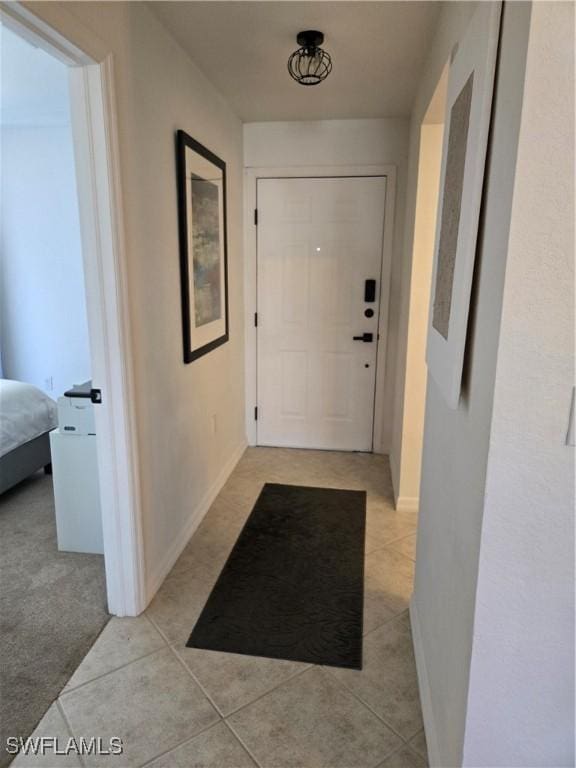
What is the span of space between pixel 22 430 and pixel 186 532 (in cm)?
129

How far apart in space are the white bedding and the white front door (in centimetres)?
153

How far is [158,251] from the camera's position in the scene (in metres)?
2.17

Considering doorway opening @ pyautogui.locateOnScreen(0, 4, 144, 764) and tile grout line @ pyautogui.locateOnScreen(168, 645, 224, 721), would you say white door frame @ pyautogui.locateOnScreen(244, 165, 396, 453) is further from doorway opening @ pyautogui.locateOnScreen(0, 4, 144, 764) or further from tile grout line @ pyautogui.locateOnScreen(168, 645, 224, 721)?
tile grout line @ pyautogui.locateOnScreen(168, 645, 224, 721)

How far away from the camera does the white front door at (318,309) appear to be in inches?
143

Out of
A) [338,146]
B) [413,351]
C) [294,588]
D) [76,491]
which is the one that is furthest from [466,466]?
[338,146]

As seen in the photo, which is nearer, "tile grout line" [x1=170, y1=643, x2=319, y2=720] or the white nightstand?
"tile grout line" [x1=170, y1=643, x2=319, y2=720]

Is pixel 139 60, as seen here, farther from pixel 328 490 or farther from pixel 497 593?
pixel 328 490

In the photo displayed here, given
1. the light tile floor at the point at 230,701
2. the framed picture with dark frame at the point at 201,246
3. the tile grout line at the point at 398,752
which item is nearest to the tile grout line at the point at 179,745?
the light tile floor at the point at 230,701

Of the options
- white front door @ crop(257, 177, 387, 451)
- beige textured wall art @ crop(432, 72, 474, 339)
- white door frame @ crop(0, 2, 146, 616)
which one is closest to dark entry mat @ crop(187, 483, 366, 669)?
white door frame @ crop(0, 2, 146, 616)

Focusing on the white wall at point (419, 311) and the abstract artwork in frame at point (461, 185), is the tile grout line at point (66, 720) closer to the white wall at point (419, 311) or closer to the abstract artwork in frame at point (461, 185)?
the abstract artwork in frame at point (461, 185)

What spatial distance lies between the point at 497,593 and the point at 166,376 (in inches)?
65.6

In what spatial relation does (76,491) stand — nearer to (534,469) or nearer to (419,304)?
(419,304)

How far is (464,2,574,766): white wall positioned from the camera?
0.91 m

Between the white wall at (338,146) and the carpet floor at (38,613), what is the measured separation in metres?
2.64
